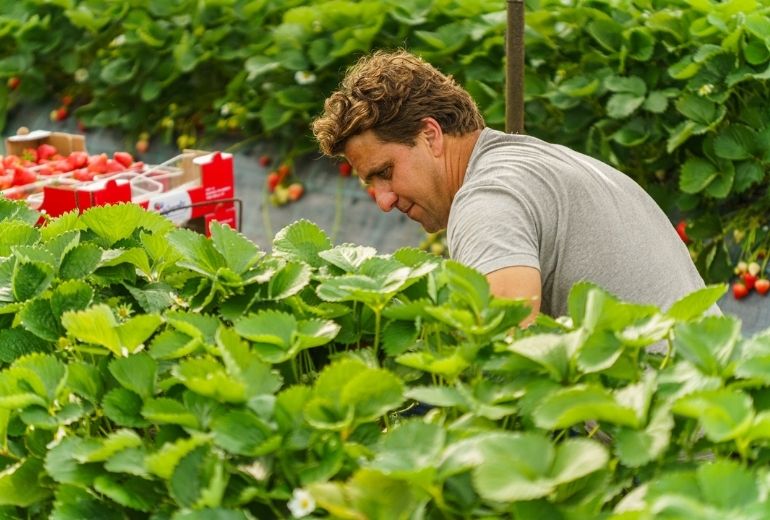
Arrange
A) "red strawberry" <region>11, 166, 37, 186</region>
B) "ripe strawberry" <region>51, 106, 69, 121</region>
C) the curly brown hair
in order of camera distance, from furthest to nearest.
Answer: "ripe strawberry" <region>51, 106, 69, 121</region>
"red strawberry" <region>11, 166, 37, 186</region>
the curly brown hair

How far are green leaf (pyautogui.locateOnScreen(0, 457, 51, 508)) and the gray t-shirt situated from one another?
3.24ft

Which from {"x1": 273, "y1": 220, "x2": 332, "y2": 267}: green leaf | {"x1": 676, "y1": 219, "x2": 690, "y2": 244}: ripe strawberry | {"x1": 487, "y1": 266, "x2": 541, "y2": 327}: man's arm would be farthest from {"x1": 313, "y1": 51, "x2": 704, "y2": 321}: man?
{"x1": 676, "y1": 219, "x2": 690, "y2": 244}: ripe strawberry

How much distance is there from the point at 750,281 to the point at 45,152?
2.51m

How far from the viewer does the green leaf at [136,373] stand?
1361mm

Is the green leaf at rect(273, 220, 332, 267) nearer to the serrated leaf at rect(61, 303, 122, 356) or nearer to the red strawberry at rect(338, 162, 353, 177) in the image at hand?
the serrated leaf at rect(61, 303, 122, 356)

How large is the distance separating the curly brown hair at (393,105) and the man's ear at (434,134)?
0.01 metres

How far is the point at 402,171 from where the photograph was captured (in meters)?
2.65

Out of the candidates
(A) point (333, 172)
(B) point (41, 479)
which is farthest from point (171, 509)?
(A) point (333, 172)

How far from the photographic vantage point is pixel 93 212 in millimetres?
1871

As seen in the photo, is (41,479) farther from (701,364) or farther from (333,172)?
(333,172)

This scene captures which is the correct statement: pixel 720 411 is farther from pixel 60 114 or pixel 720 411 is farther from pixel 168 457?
pixel 60 114

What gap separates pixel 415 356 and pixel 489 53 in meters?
3.69

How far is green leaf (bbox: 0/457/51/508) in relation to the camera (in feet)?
4.48

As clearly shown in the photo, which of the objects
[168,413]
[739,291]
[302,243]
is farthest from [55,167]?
[168,413]
